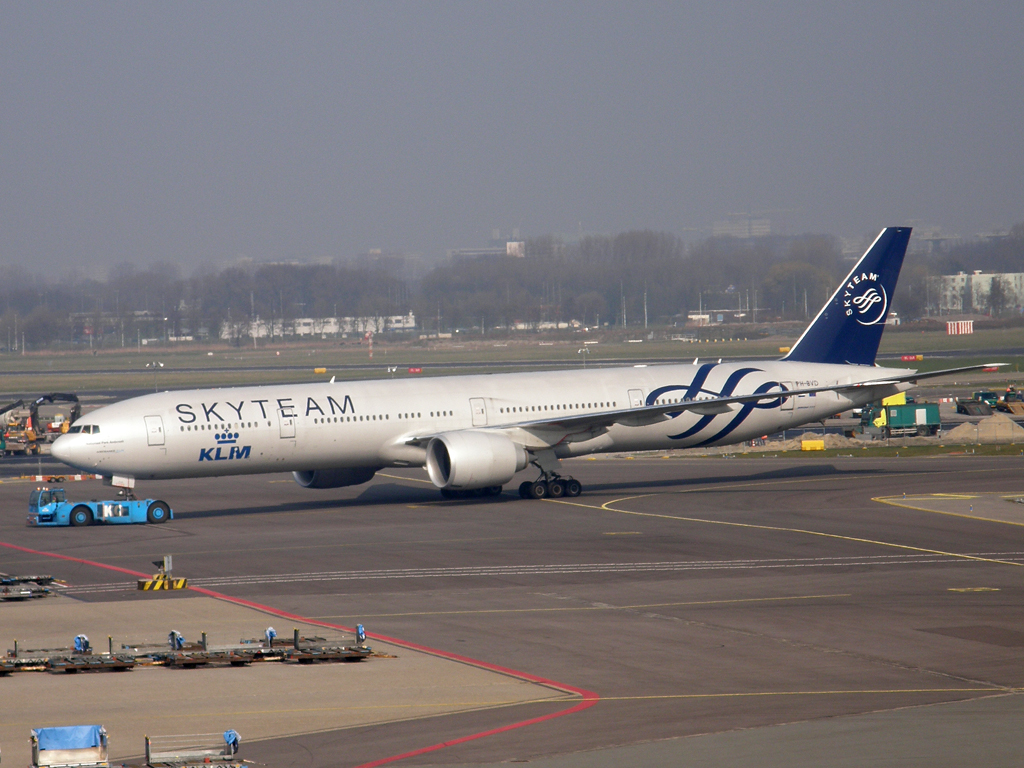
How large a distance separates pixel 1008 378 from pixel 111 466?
267 feet

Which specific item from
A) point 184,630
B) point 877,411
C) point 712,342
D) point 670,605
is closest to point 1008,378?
point 877,411

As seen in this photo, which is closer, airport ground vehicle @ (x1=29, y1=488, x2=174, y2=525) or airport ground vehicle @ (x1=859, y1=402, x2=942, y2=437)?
airport ground vehicle @ (x1=29, y1=488, x2=174, y2=525)

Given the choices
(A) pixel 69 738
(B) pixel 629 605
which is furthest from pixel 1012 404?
(A) pixel 69 738

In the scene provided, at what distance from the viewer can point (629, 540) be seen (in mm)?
34969

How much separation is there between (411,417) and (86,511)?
37.2 feet

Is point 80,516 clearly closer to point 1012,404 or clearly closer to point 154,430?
point 154,430

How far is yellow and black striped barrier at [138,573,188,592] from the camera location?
28844 mm

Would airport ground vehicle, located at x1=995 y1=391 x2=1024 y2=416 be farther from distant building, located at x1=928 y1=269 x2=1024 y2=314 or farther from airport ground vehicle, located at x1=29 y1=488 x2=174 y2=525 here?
distant building, located at x1=928 y1=269 x2=1024 y2=314

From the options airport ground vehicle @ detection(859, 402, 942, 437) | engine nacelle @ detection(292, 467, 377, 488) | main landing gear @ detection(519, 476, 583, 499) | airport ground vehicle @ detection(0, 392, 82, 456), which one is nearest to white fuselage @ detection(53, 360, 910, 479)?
main landing gear @ detection(519, 476, 583, 499)

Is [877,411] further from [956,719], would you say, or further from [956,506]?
[956,719]

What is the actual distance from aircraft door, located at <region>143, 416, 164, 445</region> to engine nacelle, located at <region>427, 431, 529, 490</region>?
8.93 metres

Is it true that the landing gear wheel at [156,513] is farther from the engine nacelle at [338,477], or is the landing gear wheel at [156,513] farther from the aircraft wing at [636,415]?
the aircraft wing at [636,415]

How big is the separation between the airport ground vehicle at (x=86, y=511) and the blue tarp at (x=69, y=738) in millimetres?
28562

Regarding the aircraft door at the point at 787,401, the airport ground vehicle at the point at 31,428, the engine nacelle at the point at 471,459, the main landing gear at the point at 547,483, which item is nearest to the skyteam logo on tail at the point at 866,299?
the aircraft door at the point at 787,401
